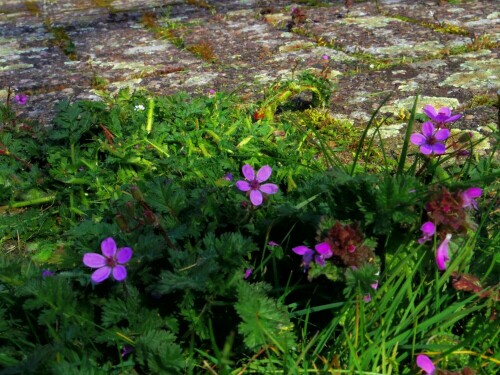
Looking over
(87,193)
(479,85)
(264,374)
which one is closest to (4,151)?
(87,193)

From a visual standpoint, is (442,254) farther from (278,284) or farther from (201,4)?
(201,4)

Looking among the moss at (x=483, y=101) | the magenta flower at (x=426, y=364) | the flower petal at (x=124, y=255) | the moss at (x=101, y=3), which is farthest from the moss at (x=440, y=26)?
the flower petal at (x=124, y=255)

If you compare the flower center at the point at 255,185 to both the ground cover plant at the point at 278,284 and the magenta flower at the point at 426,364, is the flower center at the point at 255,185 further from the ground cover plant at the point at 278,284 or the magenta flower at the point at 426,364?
the magenta flower at the point at 426,364

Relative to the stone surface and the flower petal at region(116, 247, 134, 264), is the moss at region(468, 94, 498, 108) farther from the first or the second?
the flower petal at region(116, 247, 134, 264)

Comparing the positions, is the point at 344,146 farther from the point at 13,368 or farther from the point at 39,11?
the point at 39,11

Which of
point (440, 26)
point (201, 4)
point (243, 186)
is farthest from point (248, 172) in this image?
point (201, 4)

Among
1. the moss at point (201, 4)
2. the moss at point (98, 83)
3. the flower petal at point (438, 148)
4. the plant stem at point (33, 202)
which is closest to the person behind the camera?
the flower petal at point (438, 148)
